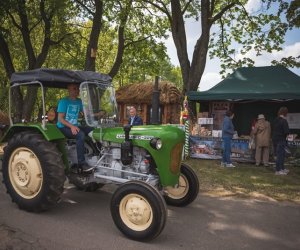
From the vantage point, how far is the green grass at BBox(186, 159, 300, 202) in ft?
24.1

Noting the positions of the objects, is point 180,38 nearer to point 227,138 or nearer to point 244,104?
point 244,104

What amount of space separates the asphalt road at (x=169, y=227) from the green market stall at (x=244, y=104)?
223 inches

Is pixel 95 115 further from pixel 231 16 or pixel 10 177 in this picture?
pixel 231 16

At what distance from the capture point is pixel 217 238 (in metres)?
4.64

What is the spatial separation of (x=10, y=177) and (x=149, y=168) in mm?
2245

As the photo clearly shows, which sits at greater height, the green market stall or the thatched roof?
the thatched roof

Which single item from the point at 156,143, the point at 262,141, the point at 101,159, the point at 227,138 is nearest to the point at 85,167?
the point at 101,159

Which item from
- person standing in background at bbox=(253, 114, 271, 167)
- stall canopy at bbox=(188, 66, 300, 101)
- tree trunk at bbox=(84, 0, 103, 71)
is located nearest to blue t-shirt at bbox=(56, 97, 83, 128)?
person standing in background at bbox=(253, 114, 271, 167)

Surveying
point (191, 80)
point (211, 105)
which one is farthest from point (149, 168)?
point (191, 80)

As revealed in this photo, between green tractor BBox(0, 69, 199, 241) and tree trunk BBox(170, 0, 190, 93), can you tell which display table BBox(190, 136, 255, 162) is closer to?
tree trunk BBox(170, 0, 190, 93)

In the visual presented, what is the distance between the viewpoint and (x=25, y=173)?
17.8 feet

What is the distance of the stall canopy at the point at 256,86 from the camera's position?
11734mm

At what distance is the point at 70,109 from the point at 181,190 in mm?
2262

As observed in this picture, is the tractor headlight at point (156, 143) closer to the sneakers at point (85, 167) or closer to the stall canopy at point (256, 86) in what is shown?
the sneakers at point (85, 167)
